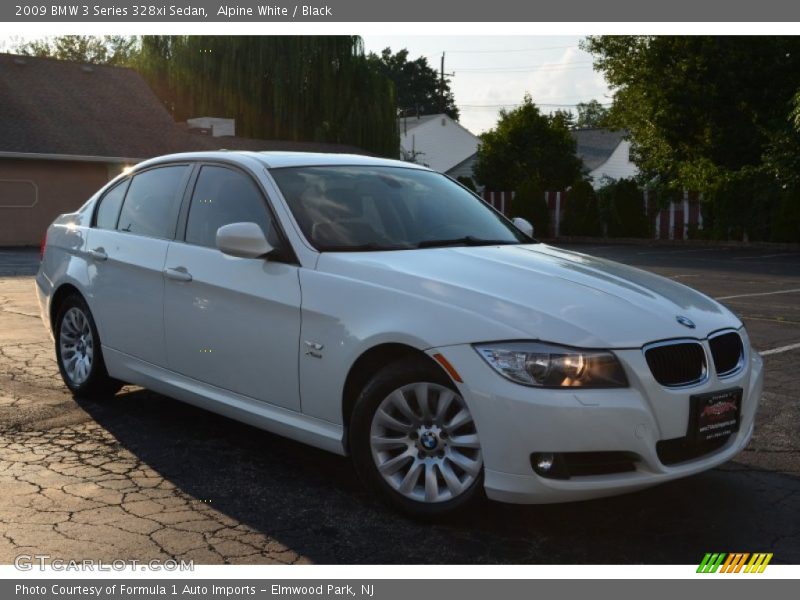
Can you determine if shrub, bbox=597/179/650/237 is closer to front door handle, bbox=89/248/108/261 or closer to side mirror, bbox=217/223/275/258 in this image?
front door handle, bbox=89/248/108/261

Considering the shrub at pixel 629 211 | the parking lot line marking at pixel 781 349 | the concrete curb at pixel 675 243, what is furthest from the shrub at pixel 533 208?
the parking lot line marking at pixel 781 349

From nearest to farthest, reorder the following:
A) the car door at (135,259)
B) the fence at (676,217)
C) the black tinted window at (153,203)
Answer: the car door at (135,259), the black tinted window at (153,203), the fence at (676,217)

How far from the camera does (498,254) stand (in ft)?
17.3

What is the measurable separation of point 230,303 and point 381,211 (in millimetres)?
963

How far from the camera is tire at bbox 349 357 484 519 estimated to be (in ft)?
14.4

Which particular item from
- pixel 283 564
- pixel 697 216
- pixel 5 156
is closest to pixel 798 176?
pixel 697 216

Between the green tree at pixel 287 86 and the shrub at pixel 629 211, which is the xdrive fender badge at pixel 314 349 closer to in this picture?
the shrub at pixel 629 211

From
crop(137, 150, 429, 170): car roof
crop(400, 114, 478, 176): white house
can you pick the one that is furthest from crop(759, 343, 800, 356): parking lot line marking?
crop(400, 114, 478, 176): white house

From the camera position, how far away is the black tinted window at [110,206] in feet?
22.5

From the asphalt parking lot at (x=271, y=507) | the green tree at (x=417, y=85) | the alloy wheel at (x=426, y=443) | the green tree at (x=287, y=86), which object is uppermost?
the green tree at (x=417, y=85)

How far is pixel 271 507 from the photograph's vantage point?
4734 mm

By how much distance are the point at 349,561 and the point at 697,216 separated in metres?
29.6

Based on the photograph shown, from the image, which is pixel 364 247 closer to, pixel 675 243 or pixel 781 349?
pixel 781 349
